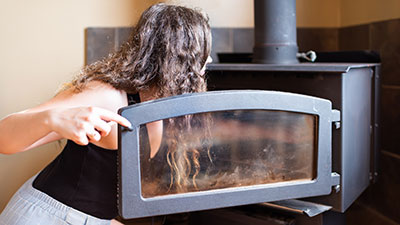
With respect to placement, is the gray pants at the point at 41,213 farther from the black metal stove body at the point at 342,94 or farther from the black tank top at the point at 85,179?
the black metal stove body at the point at 342,94

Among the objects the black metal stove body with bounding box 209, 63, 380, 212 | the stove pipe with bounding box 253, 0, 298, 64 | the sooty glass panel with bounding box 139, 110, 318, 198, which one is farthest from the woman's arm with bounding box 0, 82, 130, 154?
the stove pipe with bounding box 253, 0, 298, 64

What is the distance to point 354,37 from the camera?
210cm

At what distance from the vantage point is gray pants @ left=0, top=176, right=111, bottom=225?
1.17 metres

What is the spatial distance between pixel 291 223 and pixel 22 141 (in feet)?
2.82

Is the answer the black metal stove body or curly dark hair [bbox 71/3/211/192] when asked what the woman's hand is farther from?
the black metal stove body

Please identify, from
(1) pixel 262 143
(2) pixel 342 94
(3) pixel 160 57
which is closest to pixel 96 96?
(3) pixel 160 57

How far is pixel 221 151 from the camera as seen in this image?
114 centimetres

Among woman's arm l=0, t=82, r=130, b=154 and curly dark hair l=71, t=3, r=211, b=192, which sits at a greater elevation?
curly dark hair l=71, t=3, r=211, b=192

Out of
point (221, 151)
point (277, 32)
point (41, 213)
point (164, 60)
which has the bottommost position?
point (41, 213)

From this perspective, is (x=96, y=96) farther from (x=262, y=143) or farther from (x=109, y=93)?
(x=262, y=143)

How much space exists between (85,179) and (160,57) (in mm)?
371

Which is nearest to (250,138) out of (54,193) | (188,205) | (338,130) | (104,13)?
(188,205)

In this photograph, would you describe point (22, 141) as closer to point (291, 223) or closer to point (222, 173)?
point (222, 173)

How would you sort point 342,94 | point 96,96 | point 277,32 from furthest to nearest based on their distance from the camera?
point 277,32 → point 342,94 → point 96,96
